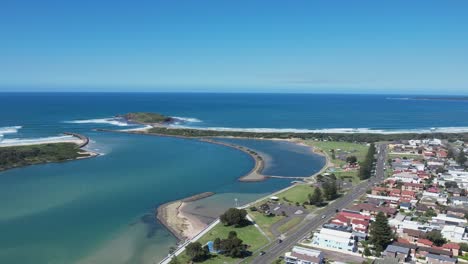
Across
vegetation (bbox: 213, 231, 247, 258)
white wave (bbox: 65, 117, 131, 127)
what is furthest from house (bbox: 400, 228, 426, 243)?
white wave (bbox: 65, 117, 131, 127)

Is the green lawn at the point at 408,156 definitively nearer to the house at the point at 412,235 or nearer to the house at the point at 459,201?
the house at the point at 459,201

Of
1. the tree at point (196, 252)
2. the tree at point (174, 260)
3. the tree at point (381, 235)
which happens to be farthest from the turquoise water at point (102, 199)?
the tree at point (381, 235)

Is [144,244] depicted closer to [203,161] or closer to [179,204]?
[179,204]

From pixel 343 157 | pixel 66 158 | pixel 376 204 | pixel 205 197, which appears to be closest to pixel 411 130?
pixel 343 157

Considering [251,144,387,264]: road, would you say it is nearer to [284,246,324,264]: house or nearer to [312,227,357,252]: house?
[284,246,324,264]: house

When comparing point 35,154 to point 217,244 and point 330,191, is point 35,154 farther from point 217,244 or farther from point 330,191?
point 330,191

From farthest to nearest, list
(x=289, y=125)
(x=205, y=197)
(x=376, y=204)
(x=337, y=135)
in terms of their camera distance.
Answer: (x=289, y=125)
(x=337, y=135)
(x=205, y=197)
(x=376, y=204)
